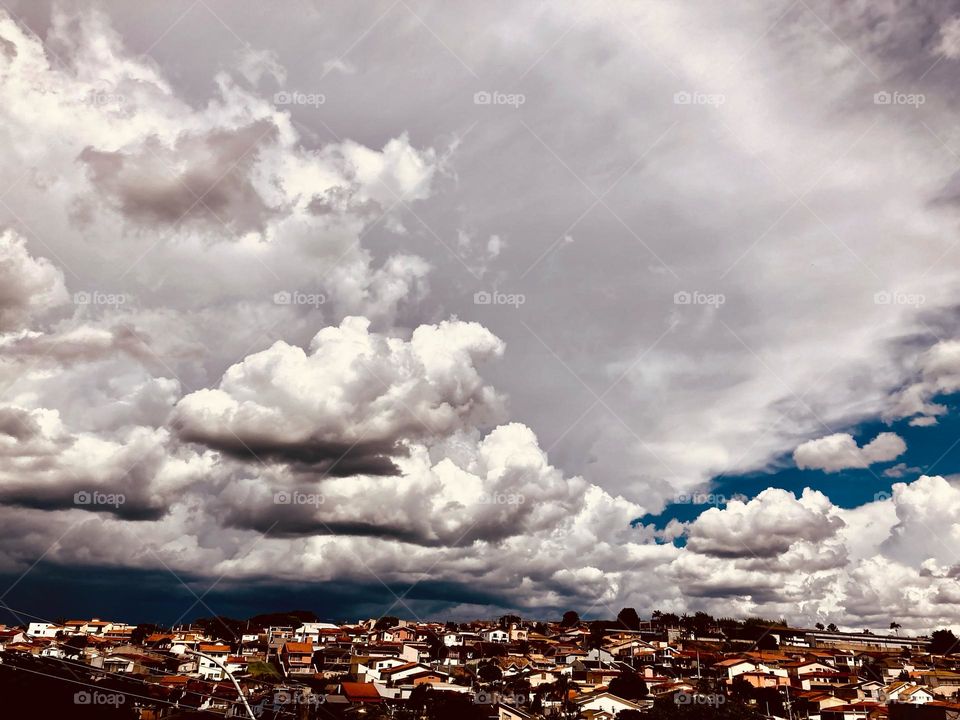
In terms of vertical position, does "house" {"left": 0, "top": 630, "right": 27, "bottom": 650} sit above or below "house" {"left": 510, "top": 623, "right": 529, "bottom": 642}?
above

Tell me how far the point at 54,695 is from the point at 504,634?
10690 cm

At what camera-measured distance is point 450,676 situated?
94.4 m

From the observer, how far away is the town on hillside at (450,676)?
65250 millimetres

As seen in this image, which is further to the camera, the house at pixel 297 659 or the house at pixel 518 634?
the house at pixel 518 634

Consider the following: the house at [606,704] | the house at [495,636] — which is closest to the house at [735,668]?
the house at [606,704]

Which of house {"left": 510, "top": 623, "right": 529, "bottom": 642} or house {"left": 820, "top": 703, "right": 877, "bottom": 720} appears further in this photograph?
house {"left": 510, "top": 623, "right": 529, "bottom": 642}

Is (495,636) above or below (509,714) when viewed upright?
above

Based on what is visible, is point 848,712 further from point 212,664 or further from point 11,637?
point 11,637

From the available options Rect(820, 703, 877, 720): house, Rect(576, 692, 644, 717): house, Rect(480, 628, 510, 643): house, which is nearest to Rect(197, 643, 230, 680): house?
Rect(480, 628, 510, 643): house

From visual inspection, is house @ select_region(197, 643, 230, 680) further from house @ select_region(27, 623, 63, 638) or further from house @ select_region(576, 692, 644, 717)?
house @ select_region(576, 692, 644, 717)

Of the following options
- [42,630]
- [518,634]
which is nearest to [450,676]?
[518,634]

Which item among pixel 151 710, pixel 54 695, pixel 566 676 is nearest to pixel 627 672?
pixel 566 676

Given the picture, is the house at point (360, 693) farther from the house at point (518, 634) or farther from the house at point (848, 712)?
the house at point (518, 634)

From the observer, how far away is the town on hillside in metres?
65.2
